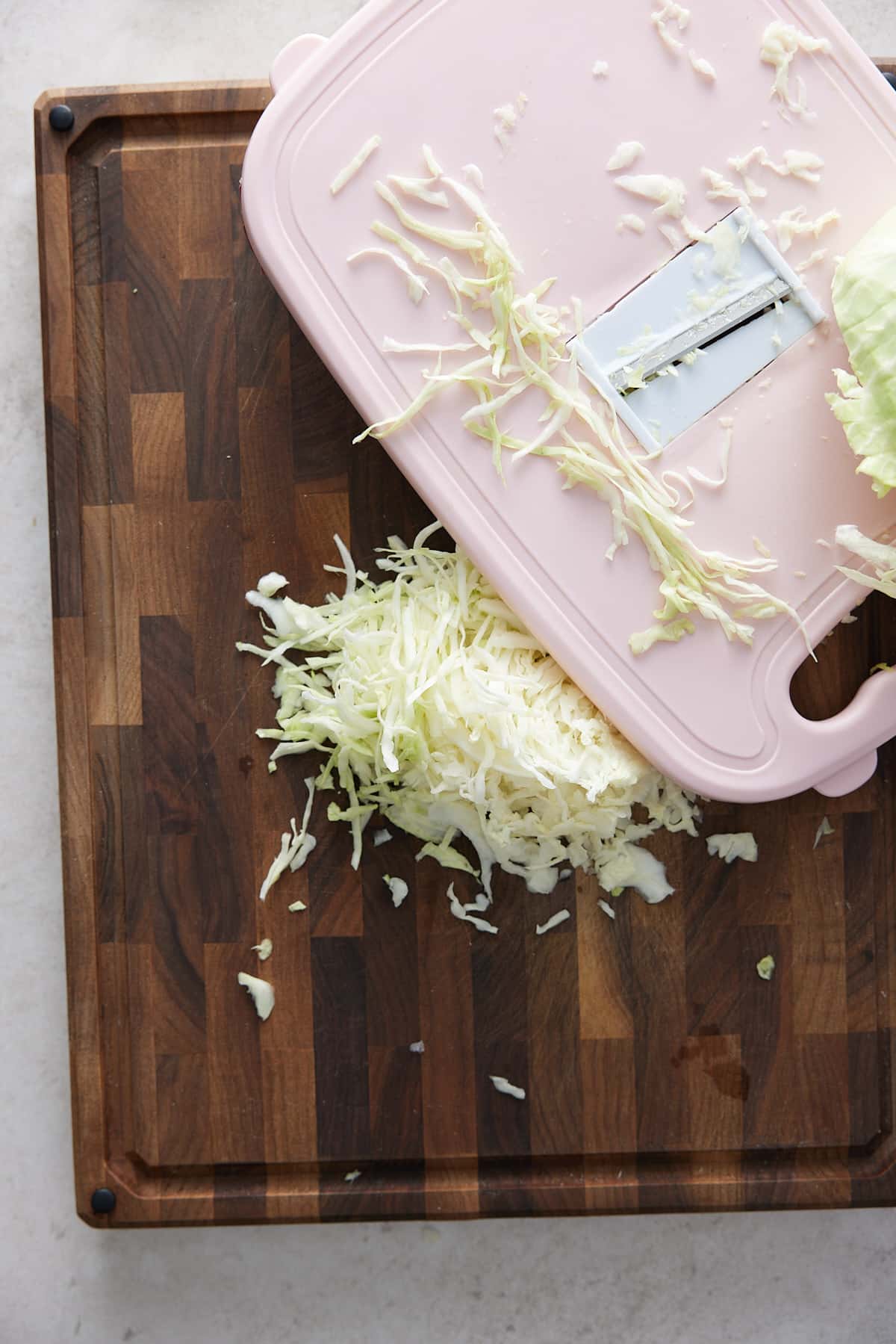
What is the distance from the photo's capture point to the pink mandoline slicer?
94 cm

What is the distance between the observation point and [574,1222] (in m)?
1.24

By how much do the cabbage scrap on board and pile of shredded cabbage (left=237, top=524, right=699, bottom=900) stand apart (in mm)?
359

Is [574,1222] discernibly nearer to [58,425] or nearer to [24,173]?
[58,425]

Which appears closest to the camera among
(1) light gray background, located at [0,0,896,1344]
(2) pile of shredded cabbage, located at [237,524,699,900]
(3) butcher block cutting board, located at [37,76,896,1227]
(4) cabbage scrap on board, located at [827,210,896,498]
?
(4) cabbage scrap on board, located at [827,210,896,498]

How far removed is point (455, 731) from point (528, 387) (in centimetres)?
35

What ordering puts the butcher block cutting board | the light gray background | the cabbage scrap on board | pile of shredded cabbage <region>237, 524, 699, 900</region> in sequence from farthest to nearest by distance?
the light gray background < the butcher block cutting board < pile of shredded cabbage <region>237, 524, 699, 900</region> < the cabbage scrap on board

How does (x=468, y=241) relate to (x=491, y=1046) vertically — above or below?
above

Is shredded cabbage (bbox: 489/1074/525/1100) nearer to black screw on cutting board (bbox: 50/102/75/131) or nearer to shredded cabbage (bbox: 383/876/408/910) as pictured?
shredded cabbage (bbox: 383/876/408/910)

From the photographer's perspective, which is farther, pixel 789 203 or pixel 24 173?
pixel 24 173

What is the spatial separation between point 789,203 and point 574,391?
279 mm

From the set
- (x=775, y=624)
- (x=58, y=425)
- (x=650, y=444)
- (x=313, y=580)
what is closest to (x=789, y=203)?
(x=650, y=444)

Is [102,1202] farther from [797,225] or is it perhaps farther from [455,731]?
[797,225]

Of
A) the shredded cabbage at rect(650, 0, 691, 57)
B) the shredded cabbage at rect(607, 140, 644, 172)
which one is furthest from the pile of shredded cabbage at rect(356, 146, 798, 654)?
the shredded cabbage at rect(650, 0, 691, 57)

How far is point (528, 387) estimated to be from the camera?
3.15 feet
